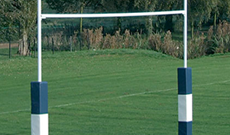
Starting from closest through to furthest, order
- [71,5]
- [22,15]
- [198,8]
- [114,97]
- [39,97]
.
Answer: [39,97] < [114,97] < [22,15] < [198,8] < [71,5]

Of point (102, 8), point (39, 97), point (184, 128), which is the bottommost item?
point (184, 128)

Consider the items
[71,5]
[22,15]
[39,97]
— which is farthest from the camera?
[71,5]

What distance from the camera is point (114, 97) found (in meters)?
12.8

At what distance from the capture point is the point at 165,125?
9117mm

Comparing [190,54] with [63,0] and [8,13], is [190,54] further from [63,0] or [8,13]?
[63,0]

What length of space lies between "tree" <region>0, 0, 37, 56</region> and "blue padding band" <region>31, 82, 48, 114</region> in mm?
22455

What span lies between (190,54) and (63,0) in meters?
12.7

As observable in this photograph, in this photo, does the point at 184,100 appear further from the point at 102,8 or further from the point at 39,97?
→ the point at 102,8

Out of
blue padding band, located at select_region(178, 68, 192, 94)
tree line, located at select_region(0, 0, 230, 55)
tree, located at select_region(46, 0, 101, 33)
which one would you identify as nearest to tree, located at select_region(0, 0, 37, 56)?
tree line, located at select_region(0, 0, 230, 55)

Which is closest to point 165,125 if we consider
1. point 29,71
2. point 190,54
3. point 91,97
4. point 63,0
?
point 91,97

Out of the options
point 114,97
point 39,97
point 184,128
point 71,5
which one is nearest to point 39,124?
point 39,97

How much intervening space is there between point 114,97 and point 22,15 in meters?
16.3

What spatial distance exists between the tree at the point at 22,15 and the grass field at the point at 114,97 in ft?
14.7

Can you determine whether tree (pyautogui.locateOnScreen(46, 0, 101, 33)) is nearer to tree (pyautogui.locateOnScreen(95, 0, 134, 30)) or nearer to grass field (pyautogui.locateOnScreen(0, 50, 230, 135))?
tree (pyautogui.locateOnScreen(95, 0, 134, 30))
